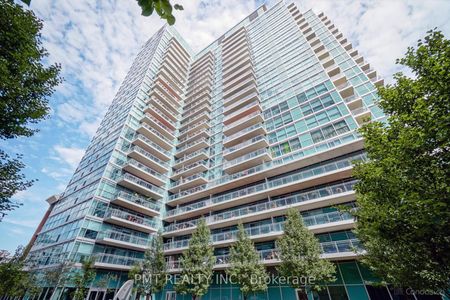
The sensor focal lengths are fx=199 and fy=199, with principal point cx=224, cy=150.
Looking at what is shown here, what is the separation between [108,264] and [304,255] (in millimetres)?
19749

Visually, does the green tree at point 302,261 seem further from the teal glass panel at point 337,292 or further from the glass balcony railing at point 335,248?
the teal glass panel at point 337,292

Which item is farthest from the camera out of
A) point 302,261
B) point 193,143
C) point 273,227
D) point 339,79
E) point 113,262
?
point 193,143

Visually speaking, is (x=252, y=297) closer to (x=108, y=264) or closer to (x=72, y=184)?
(x=108, y=264)

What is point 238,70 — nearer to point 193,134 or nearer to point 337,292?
point 193,134

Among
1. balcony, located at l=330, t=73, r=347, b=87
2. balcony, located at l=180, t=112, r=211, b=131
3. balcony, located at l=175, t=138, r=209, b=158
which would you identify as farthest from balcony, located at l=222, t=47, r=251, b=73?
balcony, located at l=330, t=73, r=347, b=87

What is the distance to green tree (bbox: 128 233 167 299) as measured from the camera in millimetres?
19234

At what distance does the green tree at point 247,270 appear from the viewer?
15484 millimetres

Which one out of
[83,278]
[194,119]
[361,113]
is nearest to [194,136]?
[194,119]

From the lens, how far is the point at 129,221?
2417 cm

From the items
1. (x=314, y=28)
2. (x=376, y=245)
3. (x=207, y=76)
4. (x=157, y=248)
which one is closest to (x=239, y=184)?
(x=157, y=248)

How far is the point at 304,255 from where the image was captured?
46.4ft

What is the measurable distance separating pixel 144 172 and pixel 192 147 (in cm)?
869

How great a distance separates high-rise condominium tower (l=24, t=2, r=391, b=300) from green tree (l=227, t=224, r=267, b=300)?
2618 millimetres

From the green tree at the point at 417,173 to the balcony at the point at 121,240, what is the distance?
23819mm
